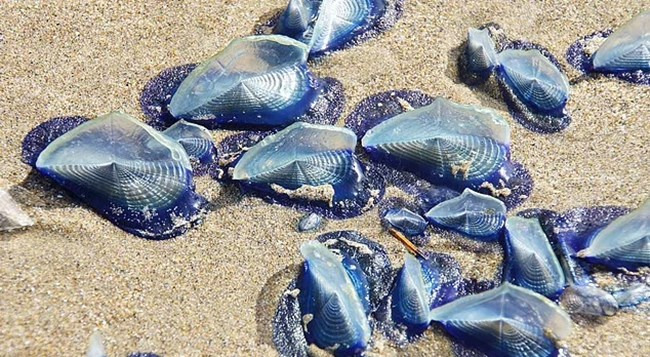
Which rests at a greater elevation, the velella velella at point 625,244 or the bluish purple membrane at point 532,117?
the bluish purple membrane at point 532,117

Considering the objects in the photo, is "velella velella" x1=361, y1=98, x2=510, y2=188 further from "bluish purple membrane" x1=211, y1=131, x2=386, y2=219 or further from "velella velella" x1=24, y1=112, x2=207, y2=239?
"velella velella" x1=24, y1=112, x2=207, y2=239

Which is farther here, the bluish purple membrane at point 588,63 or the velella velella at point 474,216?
the bluish purple membrane at point 588,63

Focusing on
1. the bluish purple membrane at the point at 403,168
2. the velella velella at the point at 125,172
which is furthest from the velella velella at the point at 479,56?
the velella velella at the point at 125,172

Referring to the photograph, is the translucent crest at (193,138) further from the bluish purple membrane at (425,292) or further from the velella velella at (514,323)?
the velella velella at (514,323)

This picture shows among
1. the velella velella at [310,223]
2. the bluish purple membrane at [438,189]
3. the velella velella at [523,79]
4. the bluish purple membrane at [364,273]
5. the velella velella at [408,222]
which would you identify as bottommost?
the bluish purple membrane at [364,273]

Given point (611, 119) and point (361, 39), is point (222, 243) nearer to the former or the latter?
point (361, 39)

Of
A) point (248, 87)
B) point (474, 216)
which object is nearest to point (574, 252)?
point (474, 216)
